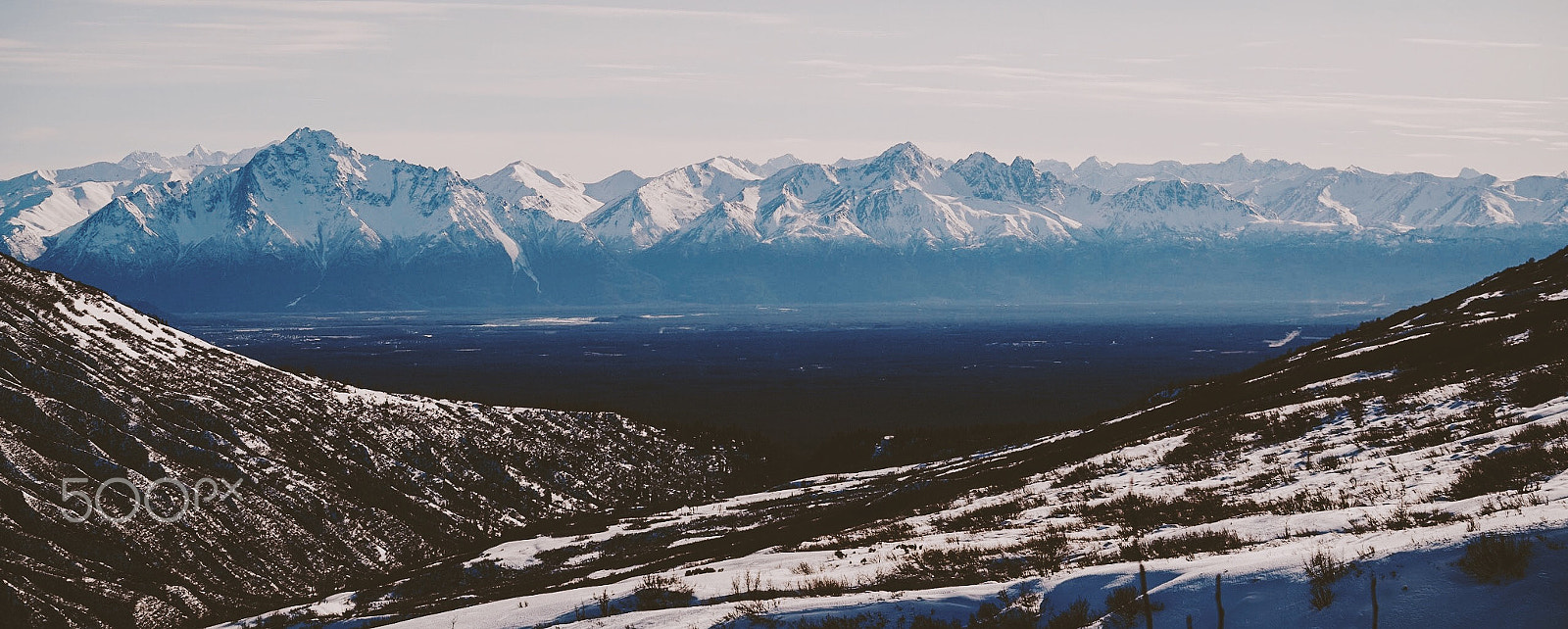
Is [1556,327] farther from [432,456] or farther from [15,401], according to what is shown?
[15,401]

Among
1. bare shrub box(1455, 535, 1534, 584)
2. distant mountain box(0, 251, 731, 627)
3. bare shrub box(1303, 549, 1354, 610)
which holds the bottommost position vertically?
distant mountain box(0, 251, 731, 627)

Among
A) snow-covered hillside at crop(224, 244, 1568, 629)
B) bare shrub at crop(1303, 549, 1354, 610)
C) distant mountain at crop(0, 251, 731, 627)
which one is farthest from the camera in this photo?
distant mountain at crop(0, 251, 731, 627)

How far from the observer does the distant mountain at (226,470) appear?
5169 cm

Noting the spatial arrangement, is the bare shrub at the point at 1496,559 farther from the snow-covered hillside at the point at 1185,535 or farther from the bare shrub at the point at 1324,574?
the bare shrub at the point at 1324,574

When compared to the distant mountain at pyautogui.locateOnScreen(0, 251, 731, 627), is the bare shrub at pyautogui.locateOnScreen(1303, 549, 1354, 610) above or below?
above

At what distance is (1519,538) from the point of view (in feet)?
48.7

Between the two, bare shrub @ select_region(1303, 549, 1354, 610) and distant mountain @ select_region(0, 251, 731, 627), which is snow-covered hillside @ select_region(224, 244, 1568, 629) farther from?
distant mountain @ select_region(0, 251, 731, 627)

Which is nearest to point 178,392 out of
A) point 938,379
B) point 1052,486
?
point 1052,486
